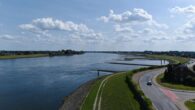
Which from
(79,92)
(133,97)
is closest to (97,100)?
(133,97)

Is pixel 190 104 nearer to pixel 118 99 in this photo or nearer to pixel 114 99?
pixel 118 99

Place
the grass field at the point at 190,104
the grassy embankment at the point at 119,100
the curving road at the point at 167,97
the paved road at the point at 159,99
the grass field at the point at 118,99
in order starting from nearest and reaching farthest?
1. the paved road at the point at 159,99
2. the grass field at the point at 190,104
3. the curving road at the point at 167,97
4. the grassy embankment at the point at 119,100
5. the grass field at the point at 118,99

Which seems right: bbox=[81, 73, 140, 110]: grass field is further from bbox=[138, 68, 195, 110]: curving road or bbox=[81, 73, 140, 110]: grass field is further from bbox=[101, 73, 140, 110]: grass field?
bbox=[138, 68, 195, 110]: curving road

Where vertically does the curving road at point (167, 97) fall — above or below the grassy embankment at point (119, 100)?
above

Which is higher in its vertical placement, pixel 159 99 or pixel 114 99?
pixel 159 99

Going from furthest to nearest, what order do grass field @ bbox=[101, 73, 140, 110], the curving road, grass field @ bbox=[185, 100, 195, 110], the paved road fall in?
grass field @ bbox=[101, 73, 140, 110]
the curving road
grass field @ bbox=[185, 100, 195, 110]
the paved road

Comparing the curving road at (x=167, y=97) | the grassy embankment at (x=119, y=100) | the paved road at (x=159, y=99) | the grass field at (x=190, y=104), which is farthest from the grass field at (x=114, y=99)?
the grass field at (x=190, y=104)

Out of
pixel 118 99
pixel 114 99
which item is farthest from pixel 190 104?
pixel 114 99

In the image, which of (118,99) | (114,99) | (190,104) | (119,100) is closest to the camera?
(190,104)

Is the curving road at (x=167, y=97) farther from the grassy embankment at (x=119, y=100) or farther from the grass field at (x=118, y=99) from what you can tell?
the grass field at (x=118, y=99)

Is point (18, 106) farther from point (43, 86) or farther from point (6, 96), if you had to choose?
point (43, 86)

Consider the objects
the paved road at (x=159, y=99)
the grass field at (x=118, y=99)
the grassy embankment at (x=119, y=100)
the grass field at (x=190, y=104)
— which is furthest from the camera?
the grass field at (x=118, y=99)

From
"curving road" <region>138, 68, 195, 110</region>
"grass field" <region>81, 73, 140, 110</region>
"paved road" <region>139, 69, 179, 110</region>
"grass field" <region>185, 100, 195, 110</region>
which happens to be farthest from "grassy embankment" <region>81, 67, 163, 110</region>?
"grass field" <region>185, 100, 195, 110</region>
